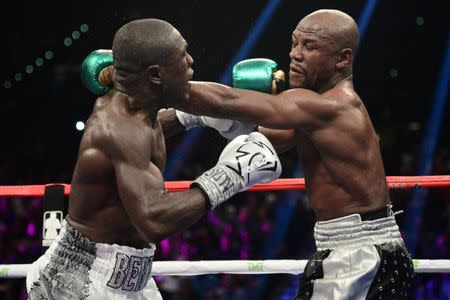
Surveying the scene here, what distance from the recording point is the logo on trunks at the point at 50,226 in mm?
2717

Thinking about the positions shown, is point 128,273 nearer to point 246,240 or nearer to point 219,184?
point 219,184

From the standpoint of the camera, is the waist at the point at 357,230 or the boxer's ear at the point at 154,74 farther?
the waist at the point at 357,230

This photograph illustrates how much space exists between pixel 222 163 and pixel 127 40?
1.29ft

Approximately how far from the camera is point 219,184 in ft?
6.13

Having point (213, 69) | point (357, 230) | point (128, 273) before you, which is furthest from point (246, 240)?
point (128, 273)

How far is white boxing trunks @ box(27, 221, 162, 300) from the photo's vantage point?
1914 mm

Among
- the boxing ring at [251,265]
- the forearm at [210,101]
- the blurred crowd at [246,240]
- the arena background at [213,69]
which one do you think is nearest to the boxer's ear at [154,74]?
the forearm at [210,101]

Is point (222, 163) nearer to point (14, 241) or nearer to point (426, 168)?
point (14, 241)

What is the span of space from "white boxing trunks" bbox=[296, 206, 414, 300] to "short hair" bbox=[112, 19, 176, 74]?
697 mm

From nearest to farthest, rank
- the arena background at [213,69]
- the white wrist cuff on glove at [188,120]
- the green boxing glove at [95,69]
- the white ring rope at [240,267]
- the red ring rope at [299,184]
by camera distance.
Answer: the green boxing glove at [95,69] → the white wrist cuff on glove at [188,120] → the white ring rope at [240,267] → the red ring rope at [299,184] → the arena background at [213,69]

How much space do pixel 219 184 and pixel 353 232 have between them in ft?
1.61

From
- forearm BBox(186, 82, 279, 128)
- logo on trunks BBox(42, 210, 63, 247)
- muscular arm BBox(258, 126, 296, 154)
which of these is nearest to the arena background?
logo on trunks BBox(42, 210, 63, 247)

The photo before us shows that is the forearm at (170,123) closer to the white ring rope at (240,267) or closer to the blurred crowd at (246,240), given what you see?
Answer: the white ring rope at (240,267)

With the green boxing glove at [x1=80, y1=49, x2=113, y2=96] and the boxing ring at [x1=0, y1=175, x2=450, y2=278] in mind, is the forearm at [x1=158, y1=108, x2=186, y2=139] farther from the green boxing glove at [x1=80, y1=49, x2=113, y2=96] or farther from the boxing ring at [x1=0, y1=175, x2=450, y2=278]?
the boxing ring at [x1=0, y1=175, x2=450, y2=278]
